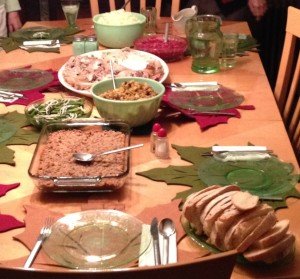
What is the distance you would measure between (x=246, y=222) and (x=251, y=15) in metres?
2.69

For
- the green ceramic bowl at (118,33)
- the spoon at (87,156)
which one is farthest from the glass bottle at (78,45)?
the spoon at (87,156)

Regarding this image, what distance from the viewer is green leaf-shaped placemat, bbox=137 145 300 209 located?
1.22 metres

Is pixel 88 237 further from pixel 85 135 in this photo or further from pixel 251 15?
pixel 251 15

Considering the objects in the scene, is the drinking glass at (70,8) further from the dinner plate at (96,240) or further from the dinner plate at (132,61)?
the dinner plate at (96,240)

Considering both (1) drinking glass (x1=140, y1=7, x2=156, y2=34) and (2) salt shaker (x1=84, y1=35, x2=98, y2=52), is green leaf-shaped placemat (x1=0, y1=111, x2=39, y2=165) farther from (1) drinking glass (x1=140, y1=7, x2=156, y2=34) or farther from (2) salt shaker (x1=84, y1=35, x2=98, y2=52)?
(1) drinking glass (x1=140, y1=7, x2=156, y2=34)

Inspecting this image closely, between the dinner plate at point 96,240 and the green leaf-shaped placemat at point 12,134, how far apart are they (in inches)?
14.6

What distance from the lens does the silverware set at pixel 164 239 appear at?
100 cm

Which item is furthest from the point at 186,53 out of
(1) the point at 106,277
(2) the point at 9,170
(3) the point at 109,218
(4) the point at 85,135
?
(1) the point at 106,277

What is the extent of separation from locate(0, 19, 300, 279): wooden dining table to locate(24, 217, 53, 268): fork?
3 cm

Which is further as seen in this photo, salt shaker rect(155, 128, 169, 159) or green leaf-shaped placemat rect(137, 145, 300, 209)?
salt shaker rect(155, 128, 169, 159)

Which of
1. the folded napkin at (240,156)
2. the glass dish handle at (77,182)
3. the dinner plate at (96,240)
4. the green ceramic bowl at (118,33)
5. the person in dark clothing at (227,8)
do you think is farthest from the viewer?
the person in dark clothing at (227,8)

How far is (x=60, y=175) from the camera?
1.21 m

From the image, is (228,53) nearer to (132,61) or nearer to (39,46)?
(132,61)

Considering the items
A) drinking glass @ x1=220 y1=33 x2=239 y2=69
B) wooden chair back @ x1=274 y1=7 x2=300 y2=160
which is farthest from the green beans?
wooden chair back @ x1=274 y1=7 x2=300 y2=160
